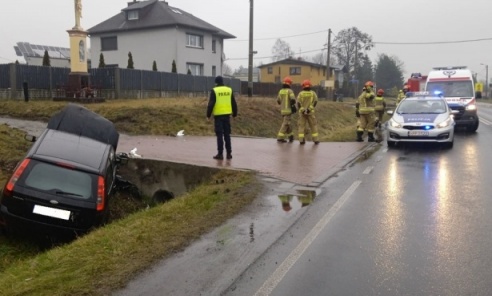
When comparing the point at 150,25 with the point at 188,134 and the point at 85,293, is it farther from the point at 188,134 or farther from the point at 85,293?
the point at 85,293

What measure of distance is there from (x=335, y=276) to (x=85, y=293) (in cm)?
229

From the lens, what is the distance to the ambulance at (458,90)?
727 inches

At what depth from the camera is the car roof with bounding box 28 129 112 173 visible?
6801 mm

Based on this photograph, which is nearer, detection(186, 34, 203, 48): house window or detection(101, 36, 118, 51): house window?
detection(186, 34, 203, 48): house window

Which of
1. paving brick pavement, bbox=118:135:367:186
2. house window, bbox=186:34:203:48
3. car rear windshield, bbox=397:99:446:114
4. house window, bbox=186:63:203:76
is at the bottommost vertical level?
paving brick pavement, bbox=118:135:367:186

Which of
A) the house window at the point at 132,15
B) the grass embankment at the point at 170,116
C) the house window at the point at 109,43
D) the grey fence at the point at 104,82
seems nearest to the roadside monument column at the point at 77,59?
the grey fence at the point at 104,82

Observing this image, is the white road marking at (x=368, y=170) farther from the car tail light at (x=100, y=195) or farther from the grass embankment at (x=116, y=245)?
the car tail light at (x=100, y=195)

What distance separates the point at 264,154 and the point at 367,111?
15.8 ft

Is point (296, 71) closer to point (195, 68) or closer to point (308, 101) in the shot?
point (195, 68)

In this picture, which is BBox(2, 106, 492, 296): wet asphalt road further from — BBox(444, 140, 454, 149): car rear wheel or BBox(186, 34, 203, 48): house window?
BBox(186, 34, 203, 48): house window

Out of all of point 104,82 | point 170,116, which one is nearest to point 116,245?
point 170,116

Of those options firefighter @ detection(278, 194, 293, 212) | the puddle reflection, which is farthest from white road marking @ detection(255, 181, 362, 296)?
firefighter @ detection(278, 194, 293, 212)

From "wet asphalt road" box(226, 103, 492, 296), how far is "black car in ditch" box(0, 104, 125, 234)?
2949 millimetres

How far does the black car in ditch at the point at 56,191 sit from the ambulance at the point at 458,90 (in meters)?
15.1
